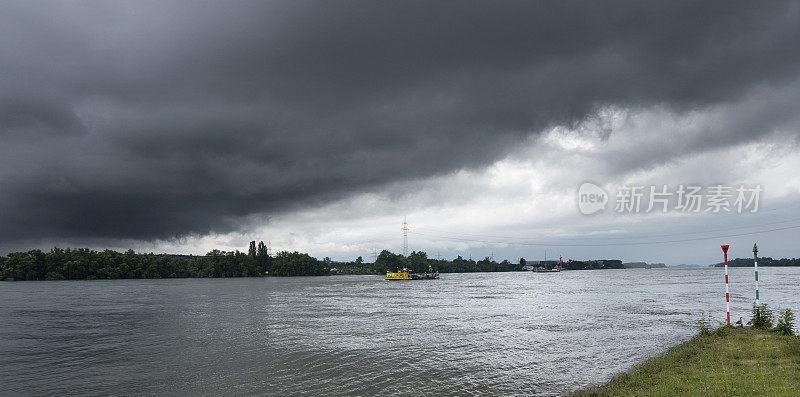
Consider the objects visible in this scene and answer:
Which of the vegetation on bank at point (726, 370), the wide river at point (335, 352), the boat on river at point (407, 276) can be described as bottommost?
the boat on river at point (407, 276)

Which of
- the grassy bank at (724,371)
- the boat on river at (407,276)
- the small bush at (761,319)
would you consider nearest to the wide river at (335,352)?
the grassy bank at (724,371)

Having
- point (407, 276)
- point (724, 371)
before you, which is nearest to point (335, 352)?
point (724, 371)

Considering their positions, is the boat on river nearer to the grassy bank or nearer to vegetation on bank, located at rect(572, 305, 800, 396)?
vegetation on bank, located at rect(572, 305, 800, 396)

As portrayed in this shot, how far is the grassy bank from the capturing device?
11969 mm

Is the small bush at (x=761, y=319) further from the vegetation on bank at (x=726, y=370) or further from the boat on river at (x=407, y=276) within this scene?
the boat on river at (x=407, y=276)

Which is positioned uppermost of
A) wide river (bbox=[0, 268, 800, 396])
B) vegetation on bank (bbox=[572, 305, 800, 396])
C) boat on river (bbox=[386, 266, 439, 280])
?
vegetation on bank (bbox=[572, 305, 800, 396])

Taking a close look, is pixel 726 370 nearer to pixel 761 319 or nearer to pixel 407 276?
pixel 761 319

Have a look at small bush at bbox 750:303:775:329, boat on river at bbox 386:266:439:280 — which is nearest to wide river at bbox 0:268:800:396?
small bush at bbox 750:303:775:329

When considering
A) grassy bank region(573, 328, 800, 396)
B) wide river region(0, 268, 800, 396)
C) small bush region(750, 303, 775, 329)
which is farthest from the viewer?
small bush region(750, 303, 775, 329)

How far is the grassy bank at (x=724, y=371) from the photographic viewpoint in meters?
12.0

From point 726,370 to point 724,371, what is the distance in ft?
0.95

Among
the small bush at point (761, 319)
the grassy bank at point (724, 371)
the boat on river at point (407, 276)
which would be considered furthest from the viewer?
the boat on river at point (407, 276)

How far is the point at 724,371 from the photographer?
14.0m

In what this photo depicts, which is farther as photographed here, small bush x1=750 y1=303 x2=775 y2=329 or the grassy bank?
small bush x1=750 y1=303 x2=775 y2=329
